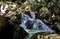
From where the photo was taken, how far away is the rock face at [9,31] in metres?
4.08

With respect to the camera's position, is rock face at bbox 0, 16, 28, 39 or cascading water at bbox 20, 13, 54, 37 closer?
rock face at bbox 0, 16, 28, 39

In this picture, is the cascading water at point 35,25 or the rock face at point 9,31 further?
the cascading water at point 35,25

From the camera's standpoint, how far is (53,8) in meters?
5.29

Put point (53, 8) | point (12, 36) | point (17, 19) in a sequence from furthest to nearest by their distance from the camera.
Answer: point (53, 8), point (17, 19), point (12, 36)

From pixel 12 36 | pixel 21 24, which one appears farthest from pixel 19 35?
pixel 21 24

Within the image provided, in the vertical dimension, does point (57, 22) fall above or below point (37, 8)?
below

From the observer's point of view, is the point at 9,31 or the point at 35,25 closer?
the point at 9,31

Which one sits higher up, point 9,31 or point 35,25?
point 9,31

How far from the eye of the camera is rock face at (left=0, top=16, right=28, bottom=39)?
4078mm

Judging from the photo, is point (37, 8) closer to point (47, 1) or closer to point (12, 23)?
point (47, 1)

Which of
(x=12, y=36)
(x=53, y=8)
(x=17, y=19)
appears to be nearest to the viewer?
(x=12, y=36)

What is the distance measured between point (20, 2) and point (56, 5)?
848mm

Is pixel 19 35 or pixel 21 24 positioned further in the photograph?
pixel 21 24

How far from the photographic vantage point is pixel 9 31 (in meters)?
4.25
